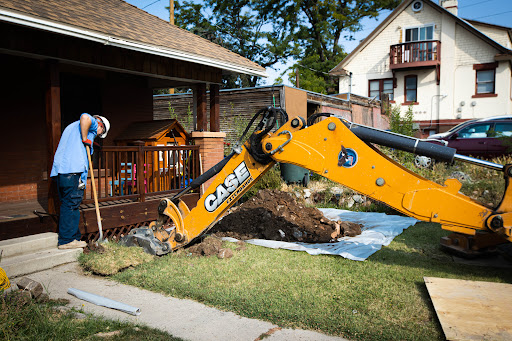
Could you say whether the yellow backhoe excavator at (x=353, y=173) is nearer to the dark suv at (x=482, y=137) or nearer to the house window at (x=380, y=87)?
the dark suv at (x=482, y=137)

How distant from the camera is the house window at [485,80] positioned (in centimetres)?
2508

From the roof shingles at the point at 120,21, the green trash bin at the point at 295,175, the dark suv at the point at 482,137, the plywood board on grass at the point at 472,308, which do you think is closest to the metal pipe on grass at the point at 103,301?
the plywood board on grass at the point at 472,308

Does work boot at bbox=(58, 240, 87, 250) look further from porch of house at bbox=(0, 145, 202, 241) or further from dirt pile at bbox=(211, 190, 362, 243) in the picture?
dirt pile at bbox=(211, 190, 362, 243)

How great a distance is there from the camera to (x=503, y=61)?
24812 mm

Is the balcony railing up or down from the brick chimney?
down

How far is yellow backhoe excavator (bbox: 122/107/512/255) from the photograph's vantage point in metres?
4.04

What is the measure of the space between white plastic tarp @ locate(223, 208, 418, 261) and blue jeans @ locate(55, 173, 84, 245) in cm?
237

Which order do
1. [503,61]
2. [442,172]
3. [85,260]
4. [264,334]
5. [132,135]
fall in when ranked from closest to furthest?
[264,334], [85,260], [132,135], [442,172], [503,61]

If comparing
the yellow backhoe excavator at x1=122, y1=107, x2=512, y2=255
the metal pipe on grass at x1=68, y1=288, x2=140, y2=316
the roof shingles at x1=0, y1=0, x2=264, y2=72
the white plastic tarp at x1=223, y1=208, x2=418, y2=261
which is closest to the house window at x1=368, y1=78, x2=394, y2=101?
the roof shingles at x1=0, y1=0, x2=264, y2=72

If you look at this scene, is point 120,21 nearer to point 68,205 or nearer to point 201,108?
point 201,108

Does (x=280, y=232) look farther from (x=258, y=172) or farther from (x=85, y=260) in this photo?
(x=85, y=260)

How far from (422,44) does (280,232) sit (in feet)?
79.4

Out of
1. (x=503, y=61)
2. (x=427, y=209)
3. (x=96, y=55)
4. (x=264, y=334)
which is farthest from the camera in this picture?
(x=503, y=61)

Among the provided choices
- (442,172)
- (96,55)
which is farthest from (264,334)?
(442,172)
